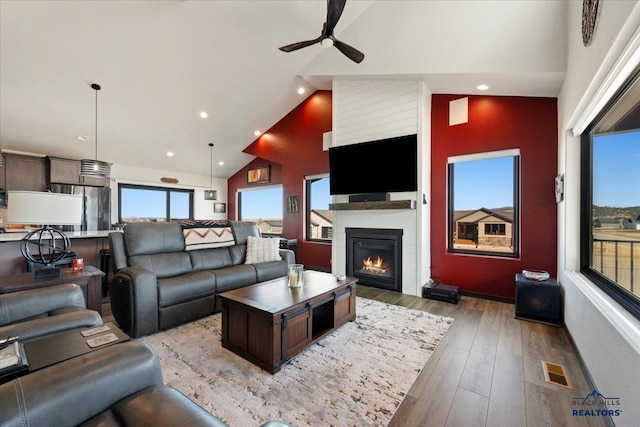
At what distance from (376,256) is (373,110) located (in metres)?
2.45

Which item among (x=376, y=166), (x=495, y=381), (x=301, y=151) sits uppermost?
(x=301, y=151)

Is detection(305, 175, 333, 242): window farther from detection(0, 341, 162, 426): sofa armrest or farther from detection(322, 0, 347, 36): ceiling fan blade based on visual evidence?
detection(0, 341, 162, 426): sofa armrest

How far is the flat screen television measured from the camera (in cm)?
422

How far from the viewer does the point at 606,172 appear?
2.29 m

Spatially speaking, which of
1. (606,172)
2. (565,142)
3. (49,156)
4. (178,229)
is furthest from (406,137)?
(49,156)

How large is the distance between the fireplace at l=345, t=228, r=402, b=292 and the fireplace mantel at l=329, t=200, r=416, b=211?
39cm

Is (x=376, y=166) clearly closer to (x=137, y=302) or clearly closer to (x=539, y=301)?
(x=539, y=301)

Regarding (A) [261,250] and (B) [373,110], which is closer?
(A) [261,250]

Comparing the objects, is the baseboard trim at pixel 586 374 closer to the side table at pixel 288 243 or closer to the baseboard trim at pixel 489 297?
the baseboard trim at pixel 489 297

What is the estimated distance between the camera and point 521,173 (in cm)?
382

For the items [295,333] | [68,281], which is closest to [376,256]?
[295,333]

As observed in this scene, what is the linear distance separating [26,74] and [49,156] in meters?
2.42

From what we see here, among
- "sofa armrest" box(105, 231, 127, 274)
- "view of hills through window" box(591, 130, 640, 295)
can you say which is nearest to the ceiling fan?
"view of hills through window" box(591, 130, 640, 295)

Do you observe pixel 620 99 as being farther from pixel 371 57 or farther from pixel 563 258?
pixel 371 57
